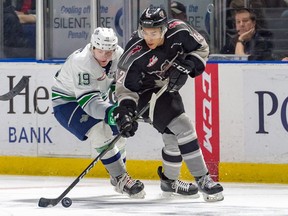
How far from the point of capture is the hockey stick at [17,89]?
9.10 metres

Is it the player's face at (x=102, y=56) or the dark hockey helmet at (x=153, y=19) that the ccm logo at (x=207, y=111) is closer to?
the player's face at (x=102, y=56)

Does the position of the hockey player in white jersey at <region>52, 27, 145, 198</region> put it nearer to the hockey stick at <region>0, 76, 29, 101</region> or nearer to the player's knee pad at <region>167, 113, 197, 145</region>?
the player's knee pad at <region>167, 113, 197, 145</region>

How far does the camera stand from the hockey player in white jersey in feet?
24.4

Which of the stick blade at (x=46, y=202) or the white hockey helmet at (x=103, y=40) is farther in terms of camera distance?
the white hockey helmet at (x=103, y=40)

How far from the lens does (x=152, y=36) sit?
707 cm

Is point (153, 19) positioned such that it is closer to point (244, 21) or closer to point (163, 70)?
point (163, 70)

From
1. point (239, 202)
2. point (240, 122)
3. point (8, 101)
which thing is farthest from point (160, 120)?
point (8, 101)

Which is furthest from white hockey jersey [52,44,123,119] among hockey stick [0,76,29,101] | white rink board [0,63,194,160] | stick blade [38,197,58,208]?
hockey stick [0,76,29,101]

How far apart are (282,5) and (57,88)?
1.68m

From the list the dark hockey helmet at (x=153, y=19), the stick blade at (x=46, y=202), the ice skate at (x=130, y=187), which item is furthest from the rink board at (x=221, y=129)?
the stick blade at (x=46, y=202)

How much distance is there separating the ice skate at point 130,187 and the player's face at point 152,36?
90 cm

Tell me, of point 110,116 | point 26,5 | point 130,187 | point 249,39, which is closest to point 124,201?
point 130,187

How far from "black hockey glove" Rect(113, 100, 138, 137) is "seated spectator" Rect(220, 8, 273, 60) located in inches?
63.4

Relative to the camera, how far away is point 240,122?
8.52 meters
